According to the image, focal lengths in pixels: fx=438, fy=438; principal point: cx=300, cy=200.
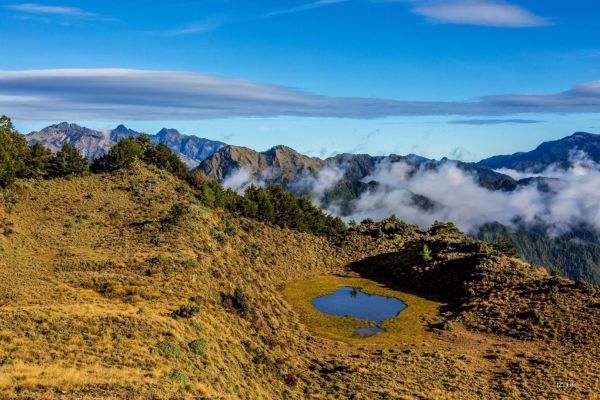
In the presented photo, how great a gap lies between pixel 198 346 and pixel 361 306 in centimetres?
4578

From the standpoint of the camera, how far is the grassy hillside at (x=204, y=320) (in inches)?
1080

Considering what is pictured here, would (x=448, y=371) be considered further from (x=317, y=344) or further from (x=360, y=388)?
(x=317, y=344)

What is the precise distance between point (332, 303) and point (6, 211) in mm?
54478

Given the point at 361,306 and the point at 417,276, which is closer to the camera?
the point at 361,306

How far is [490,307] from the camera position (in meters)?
68.2

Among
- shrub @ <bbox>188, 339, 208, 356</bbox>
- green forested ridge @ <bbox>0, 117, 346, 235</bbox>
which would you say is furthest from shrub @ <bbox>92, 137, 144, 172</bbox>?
shrub @ <bbox>188, 339, 208, 356</bbox>

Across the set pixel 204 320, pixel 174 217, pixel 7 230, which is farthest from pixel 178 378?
pixel 174 217

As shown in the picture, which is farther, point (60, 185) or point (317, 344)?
point (60, 185)

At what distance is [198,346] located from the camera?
33.6 metres

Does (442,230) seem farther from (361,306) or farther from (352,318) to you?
(352,318)

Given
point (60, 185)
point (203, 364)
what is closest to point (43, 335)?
point (203, 364)

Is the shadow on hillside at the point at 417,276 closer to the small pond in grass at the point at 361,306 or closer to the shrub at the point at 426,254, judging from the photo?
the shrub at the point at 426,254

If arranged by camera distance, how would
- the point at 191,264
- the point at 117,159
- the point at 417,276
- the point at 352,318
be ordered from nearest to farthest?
the point at 191,264, the point at 352,318, the point at 417,276, the point at 117,159

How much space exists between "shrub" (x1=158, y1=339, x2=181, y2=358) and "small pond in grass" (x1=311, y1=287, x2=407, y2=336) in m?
34.8
